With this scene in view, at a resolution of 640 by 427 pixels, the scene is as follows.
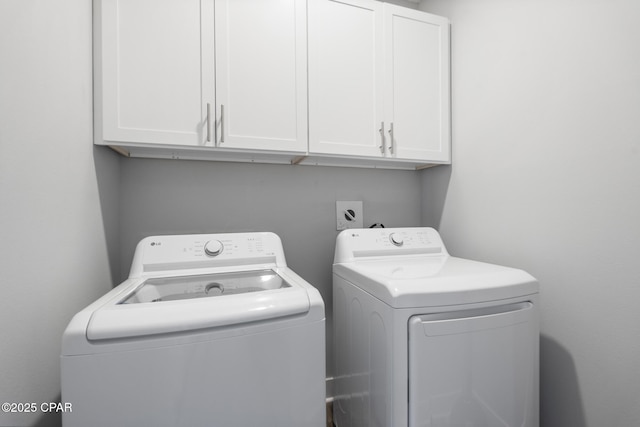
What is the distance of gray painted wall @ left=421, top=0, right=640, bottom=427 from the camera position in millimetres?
907

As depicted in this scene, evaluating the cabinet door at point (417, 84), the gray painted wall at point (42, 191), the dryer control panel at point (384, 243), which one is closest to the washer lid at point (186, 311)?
the gray painted wall at point (42, 191)

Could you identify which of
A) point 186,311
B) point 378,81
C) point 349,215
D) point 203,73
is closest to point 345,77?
point 378,81

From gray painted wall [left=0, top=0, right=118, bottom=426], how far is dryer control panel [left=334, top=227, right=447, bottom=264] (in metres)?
1.06

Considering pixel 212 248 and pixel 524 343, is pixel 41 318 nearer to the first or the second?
pixel 212 248

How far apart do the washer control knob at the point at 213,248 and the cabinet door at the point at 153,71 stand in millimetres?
443

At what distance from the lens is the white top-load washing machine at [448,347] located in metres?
0.87

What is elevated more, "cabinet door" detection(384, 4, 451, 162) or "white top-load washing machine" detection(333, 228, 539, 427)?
"cabinet door" detection(384, 4, 451, 162)

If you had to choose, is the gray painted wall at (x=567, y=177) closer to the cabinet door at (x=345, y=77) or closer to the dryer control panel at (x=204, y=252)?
the cabinet door at (x=345, y=77)

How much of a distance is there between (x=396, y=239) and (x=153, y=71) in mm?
1355

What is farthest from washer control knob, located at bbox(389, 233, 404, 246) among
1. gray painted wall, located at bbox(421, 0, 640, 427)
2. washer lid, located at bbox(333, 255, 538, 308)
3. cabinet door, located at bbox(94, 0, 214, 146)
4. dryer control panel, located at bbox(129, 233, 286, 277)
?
cabinet door, located at bbox(94, 0, 214, 146)

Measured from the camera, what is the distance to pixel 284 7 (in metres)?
1.29

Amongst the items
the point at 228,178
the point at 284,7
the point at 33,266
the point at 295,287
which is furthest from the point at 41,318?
the point at 284,7

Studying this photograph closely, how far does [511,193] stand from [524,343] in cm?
66

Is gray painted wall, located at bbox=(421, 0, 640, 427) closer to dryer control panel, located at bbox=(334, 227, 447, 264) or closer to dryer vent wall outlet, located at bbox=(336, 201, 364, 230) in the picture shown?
dryer control panel, located at bbox=(334, 227, 447, 264)
